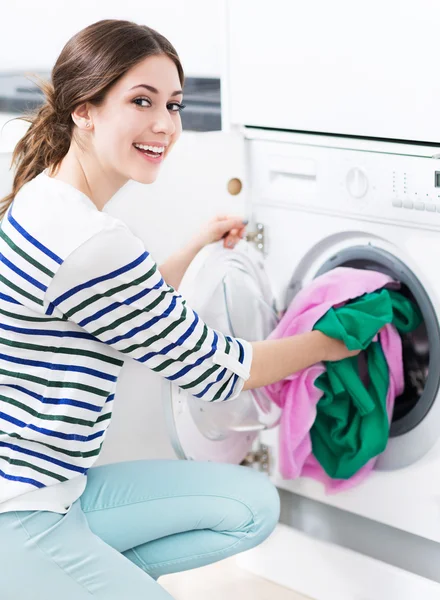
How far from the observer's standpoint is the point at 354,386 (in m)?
1.73

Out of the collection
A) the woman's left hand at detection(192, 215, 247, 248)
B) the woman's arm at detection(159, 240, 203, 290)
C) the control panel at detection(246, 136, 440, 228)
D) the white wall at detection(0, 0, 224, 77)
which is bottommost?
the woman's arm at detection(159, 240, 203, 290)

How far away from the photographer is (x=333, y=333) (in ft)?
5.48

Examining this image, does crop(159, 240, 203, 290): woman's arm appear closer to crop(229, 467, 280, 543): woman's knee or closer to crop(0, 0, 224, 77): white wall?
crop(229, 467, 280, 543): woman's knee

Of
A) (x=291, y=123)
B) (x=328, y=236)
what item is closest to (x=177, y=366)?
(x=328, y=236)

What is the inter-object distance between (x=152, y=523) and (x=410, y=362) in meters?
0.64

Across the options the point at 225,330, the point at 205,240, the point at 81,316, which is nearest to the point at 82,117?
the point at 81,316

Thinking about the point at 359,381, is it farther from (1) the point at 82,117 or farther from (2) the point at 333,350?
(1) the point at 82,117

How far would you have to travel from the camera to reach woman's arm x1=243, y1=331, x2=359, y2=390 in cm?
153

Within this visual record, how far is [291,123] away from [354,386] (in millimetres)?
580

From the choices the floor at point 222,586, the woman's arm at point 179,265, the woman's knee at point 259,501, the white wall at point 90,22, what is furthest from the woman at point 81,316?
the white wall at point 90,22

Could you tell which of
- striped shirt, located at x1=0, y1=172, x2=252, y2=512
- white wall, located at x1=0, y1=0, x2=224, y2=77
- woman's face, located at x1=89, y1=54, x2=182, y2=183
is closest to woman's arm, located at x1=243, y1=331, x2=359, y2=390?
striped shirt, located at x1=0, y1=172, x2=252, y2=512

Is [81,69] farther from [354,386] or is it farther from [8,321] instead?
[354,386]

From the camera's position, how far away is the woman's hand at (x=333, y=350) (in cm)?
167

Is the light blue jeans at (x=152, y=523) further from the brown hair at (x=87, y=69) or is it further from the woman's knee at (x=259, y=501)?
the brown hair at (x=87, y=69)
